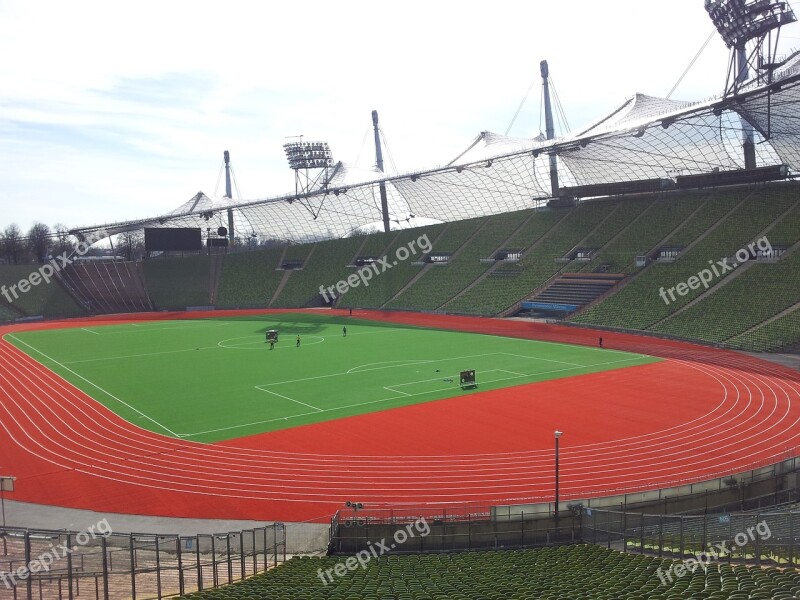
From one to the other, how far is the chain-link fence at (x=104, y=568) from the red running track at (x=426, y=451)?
454 centimetres

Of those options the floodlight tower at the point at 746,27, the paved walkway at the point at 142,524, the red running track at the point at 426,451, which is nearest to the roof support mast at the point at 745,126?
the floodlight tower at the point at 746,27

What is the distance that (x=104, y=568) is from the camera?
35.7ft

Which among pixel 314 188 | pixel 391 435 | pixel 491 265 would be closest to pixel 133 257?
pixel 314 188

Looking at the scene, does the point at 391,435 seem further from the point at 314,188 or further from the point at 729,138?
the point at 314,188

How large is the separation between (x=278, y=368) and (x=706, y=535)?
29.9 m

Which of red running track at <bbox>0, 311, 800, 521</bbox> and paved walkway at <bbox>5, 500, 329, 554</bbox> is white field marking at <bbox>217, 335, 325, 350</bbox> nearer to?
red running track at <bbox>0, 311, 800, 521</bbox>

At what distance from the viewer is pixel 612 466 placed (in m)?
22.3

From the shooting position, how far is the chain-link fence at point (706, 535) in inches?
518

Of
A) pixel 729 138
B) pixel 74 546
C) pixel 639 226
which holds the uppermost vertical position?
pixel 729 138

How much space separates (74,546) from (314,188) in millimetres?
86146

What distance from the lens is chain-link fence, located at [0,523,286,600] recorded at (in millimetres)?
10977

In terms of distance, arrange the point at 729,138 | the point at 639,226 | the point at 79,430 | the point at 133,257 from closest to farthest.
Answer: the point at 79,430
the point at 729,138
the point at 639,226
the point at 133,257

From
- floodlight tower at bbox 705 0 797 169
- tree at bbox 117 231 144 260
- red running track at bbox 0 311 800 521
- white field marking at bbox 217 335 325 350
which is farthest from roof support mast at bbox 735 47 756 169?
tree at bbox 117 231 144 260

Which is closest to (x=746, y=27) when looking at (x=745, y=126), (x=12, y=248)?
(x=745, y=126)
